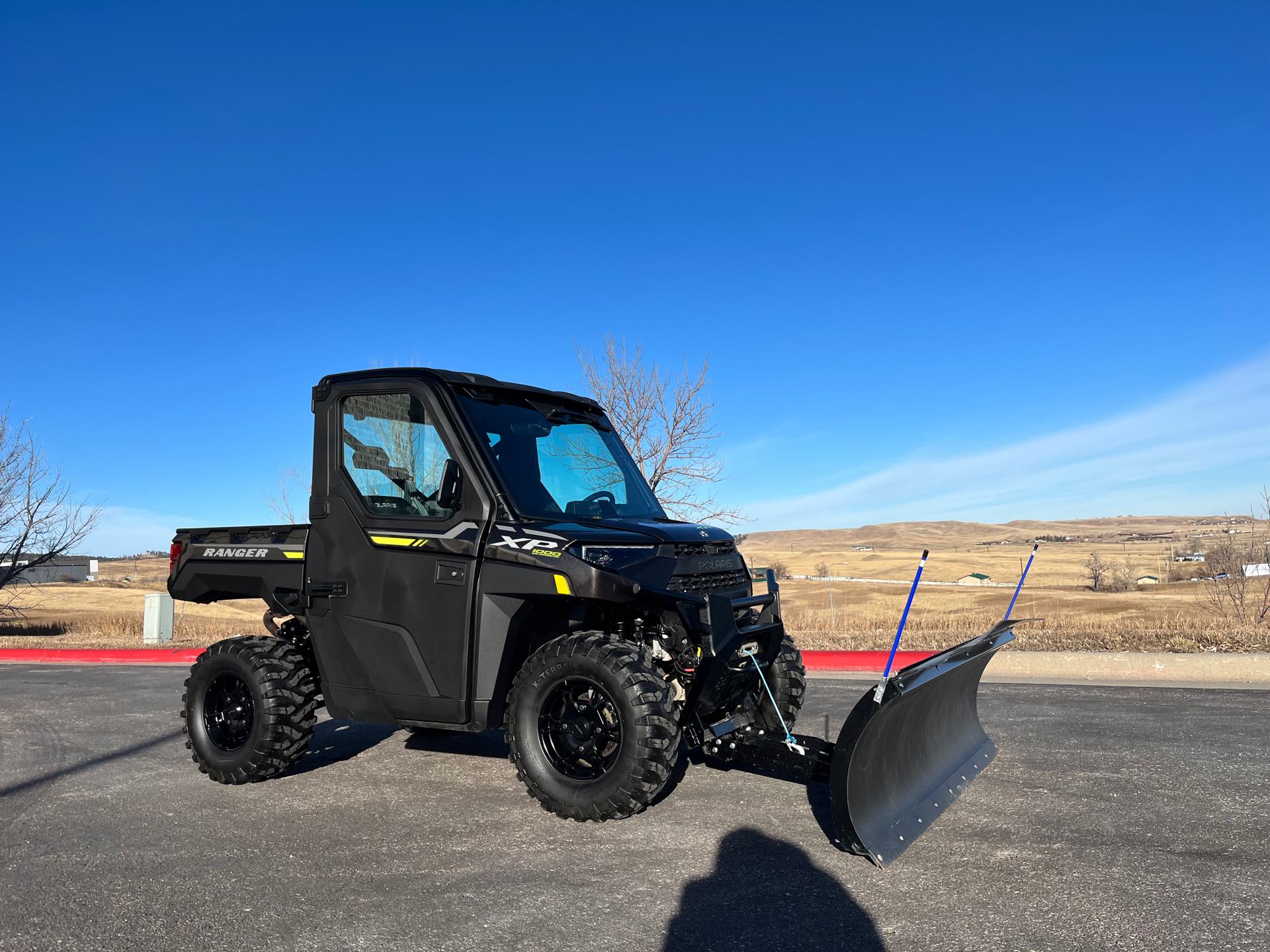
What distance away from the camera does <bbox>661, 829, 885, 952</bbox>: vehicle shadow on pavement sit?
3.67 meters

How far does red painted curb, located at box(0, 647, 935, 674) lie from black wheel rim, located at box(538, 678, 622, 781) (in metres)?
7.25

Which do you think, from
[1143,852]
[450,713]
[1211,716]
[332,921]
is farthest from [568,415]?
[1211,716]

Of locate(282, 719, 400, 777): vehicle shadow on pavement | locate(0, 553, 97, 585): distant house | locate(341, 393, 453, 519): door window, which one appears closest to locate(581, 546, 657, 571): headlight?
locate(341, 393, 453, 519): door window

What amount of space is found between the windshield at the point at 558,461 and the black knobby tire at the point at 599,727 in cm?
98

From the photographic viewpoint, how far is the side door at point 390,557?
225 inches

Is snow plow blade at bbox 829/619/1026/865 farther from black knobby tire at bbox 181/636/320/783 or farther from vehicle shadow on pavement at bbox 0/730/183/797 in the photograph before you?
vehicle shadow on pavement at bbox 0/730/183/797

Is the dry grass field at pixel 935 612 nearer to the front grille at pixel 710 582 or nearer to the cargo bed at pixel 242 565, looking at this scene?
the front grille at pixel 710 582

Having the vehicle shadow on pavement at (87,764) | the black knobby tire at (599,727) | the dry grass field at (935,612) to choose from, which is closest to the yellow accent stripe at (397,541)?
the black knobby tire at (599,727)

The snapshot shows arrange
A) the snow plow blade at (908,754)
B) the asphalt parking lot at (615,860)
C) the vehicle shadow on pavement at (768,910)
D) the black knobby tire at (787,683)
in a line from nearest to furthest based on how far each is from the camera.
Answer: the vehicle shadow on pavement at (768,910), the asphalt parking lot at (615,860), the snow plow blade at (908,754), the black knobby tire at (787,683)

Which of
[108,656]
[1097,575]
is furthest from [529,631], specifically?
[1097,575]

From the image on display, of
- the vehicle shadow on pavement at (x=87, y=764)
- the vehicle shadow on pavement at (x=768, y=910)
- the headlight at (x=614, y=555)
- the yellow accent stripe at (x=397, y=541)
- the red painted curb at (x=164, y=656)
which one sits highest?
the yellow accent stripe at (x=397, y=541)

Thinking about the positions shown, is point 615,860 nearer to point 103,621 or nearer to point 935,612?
point 935,612

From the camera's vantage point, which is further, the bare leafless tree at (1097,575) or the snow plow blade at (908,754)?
the bare leafless tree at (1097,575)

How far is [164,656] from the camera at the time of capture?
15.1 m
